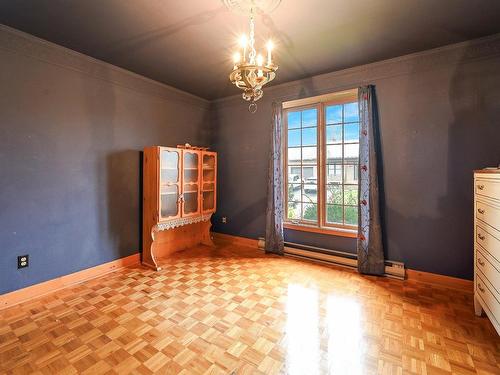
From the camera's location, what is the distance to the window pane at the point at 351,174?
3.32 meters

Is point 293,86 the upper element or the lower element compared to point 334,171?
upper

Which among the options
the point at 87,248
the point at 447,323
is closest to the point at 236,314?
the point at 447,323

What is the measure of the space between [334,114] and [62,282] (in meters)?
3.89

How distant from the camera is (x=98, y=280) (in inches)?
112

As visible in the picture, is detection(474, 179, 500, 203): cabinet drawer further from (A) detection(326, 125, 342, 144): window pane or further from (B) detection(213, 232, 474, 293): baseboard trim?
(A) detection(326, 125, 342, 144): window pane

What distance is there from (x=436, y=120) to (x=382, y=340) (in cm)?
233

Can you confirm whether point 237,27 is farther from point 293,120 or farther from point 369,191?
point 369,191

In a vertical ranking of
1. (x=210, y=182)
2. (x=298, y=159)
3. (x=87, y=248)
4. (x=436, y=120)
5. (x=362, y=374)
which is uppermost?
(x=436, y=120)

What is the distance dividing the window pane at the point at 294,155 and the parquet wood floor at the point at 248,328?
1709mm

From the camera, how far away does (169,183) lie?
132 inches

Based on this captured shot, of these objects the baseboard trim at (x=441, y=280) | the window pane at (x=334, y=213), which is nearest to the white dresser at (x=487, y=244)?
the baseboard trim at (x=441, y=280)

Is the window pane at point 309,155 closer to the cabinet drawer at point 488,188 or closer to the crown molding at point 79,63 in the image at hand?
the cabinet drawer at point 488,188

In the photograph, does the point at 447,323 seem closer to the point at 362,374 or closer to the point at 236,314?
the point at 362,374

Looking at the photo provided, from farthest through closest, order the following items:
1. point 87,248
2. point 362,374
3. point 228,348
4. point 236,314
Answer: point 87,248 → point 236,314 → point 228,348 → point 362,374
